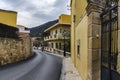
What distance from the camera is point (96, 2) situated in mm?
7219

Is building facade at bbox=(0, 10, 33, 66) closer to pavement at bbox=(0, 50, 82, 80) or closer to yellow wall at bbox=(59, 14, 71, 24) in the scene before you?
pavement at bbox=(0, 50, 82, 80)

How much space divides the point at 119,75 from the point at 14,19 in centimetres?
2854

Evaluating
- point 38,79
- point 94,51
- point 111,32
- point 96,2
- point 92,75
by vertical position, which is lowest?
point 38,79

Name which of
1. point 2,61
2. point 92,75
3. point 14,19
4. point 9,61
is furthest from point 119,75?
point 14,19

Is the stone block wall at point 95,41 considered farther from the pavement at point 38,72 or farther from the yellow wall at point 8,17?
the yellow wall at point 8,17

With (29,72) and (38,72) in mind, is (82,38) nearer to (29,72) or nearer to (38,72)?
(38,72)

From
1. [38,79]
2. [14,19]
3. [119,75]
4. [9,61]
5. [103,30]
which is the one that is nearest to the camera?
[119,75]

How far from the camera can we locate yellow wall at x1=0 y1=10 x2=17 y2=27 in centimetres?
3083

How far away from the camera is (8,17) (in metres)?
31.8

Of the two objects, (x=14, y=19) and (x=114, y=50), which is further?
→ (x=14, y=19)

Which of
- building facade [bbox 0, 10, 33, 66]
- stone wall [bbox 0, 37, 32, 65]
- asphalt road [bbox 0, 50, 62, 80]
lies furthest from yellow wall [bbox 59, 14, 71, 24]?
asphalt road [bbox 0, 50, 62, 80]

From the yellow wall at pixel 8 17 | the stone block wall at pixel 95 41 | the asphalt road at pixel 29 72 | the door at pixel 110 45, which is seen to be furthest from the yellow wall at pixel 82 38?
the yellow wall at pixel 8 17

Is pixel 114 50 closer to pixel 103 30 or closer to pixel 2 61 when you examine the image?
pixel 103 30

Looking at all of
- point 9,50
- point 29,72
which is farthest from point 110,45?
point 9,50
